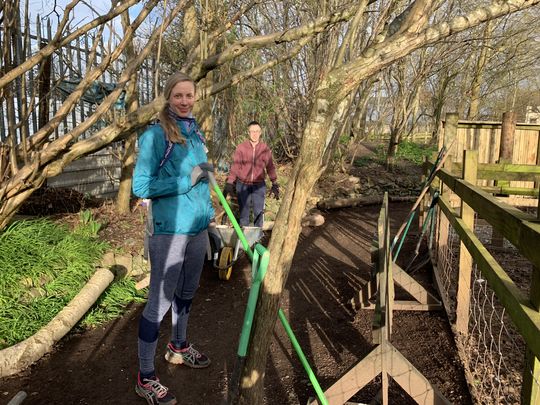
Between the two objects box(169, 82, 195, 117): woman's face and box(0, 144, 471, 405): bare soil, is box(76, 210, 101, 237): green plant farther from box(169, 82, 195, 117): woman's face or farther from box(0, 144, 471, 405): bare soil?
box(169, 82, 195, 117): woman's face

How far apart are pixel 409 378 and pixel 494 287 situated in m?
0.68

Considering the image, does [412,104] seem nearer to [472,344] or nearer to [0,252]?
[472,344]

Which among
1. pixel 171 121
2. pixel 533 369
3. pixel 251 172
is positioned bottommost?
pixel 533 369

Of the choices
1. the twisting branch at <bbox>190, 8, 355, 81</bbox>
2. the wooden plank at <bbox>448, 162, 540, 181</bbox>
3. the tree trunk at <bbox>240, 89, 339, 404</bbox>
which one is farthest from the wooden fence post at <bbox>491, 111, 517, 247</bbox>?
the tree trunk at <bbox>240, 89, 339, 404</bbox>

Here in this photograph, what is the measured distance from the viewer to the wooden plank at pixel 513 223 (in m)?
1.80

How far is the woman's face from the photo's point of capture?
2.88 meters

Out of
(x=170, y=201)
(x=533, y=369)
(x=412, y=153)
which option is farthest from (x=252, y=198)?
(x=412, y=153)

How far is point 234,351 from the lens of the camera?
3.89 meters

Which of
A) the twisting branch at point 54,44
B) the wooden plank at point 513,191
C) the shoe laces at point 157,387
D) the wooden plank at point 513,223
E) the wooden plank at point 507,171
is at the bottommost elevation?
the shoe laces at point 157,387

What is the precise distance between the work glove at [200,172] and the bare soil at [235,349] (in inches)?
59.5

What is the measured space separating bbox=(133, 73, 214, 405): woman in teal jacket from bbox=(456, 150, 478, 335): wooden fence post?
2.28 m

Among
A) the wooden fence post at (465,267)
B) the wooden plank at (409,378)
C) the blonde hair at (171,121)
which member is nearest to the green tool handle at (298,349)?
the wooden plank at (409,378)

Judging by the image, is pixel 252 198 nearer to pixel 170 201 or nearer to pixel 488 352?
pixel 488 352

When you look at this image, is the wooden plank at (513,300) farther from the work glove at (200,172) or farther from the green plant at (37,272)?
the green plant at (37,272)
